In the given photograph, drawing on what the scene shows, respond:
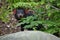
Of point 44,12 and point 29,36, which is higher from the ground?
point 29,36

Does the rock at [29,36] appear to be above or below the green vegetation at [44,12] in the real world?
above

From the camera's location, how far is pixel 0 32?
17.8 feet

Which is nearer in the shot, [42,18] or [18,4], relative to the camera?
[18,4]

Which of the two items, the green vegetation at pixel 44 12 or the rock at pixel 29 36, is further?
the green vegetation at pixel 44 12

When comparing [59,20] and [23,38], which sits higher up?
[23,38]

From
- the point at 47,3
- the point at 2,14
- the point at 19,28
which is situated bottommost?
the point at 19,28

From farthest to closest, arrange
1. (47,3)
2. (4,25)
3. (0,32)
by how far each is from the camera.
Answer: (4,25) < (0,32) < (47,3)

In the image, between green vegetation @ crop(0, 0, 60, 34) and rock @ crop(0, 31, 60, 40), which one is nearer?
rock @ crop(0, 31, 60, 40)

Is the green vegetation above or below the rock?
below

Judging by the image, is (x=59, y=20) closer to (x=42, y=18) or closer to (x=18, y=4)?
(x=42, y=18)

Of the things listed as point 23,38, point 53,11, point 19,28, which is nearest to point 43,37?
point 23,38

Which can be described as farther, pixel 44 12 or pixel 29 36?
pixel 44 12

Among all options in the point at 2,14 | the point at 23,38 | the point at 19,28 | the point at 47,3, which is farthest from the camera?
the point at 19,28

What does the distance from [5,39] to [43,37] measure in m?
0.34
